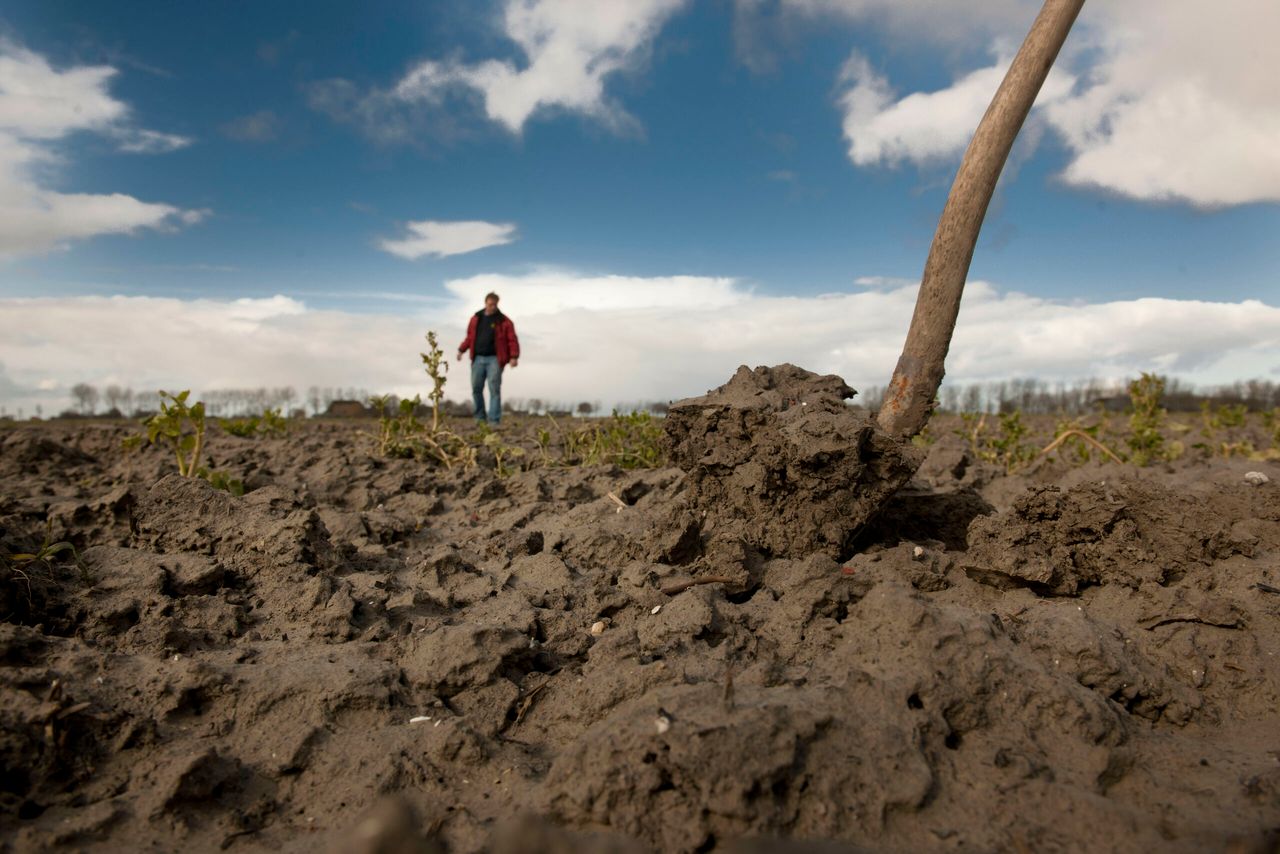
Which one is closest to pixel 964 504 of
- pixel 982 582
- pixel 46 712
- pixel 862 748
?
pixel 982 582

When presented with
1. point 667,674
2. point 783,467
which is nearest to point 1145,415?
point 783,467

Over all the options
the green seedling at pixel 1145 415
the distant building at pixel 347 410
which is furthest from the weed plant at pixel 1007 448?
the distant building at pixel 347 410

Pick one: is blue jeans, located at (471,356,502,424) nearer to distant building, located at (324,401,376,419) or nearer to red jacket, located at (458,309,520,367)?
red jacket, located at (458,309,520,367)

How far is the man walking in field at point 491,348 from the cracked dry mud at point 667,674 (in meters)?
7.85

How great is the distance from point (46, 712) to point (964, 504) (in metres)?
4.00

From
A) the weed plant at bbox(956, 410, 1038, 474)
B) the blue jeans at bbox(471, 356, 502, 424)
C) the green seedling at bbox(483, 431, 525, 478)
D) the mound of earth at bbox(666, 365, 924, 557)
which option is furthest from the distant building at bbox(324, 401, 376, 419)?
the mound of earth at bbox(666, 365, 924, 557)

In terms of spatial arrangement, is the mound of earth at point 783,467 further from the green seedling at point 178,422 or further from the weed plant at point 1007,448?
the weed plant at point 1007,448

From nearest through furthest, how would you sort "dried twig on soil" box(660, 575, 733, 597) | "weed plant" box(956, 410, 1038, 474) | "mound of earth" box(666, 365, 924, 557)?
"dried twig on soil" box(660, 575, 733, 597)
"mound of earth" box(666, 365, 924, 557)
"weed plant" box(956, 410, 1038, 474)

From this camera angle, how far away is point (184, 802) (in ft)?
7.36

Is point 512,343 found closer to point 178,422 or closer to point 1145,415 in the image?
point 178,422

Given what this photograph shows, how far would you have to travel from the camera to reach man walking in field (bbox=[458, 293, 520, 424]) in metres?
12.4

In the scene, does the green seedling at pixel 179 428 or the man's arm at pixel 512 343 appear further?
the man's arm at pixel 512 343

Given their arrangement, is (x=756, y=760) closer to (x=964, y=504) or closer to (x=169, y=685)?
(x=169, y=685)

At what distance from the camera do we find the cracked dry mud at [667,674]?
2064 millimetres
